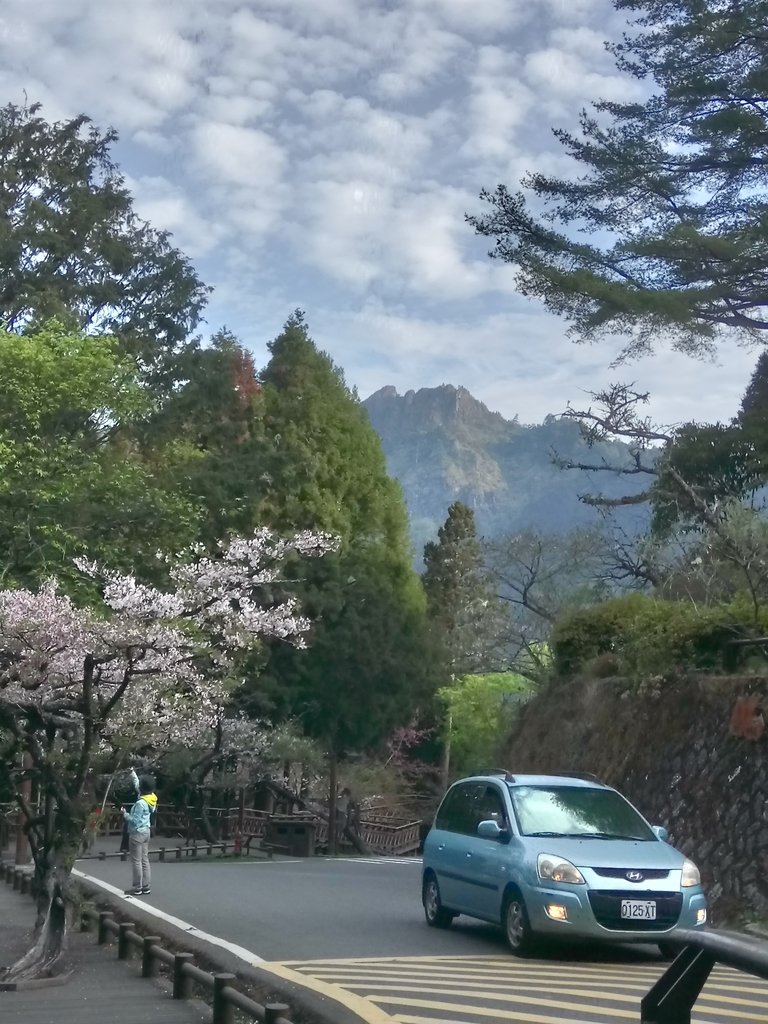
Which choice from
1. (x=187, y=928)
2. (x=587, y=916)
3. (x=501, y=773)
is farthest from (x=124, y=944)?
(x=587, y=916)

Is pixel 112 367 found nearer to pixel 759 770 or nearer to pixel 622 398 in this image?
pixel 622 398

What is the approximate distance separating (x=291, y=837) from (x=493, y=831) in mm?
24872

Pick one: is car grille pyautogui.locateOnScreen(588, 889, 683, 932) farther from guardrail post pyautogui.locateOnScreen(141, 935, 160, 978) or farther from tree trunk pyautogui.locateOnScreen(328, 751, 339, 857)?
tree trunk pyautogui.locateOnScreen(328, 751, 339, 857)

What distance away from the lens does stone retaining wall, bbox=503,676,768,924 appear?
16500 millimetres

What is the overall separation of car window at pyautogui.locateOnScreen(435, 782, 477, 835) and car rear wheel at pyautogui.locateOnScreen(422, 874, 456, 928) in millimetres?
620

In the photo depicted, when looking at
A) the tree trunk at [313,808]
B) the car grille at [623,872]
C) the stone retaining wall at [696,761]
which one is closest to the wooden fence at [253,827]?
the tree trunk at [313,808]

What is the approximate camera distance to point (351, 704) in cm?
4175

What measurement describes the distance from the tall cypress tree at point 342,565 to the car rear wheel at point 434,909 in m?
23.2

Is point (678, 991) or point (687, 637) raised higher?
point (687, 637)

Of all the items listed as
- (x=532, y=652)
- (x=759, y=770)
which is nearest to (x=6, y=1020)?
(x=759, y=770)

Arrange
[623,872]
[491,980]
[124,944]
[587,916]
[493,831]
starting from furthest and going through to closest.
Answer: [124,944] → [493,831] → [623,872] → [587,916] → [491,980]

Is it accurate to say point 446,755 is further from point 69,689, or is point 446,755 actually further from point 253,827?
point 69,689

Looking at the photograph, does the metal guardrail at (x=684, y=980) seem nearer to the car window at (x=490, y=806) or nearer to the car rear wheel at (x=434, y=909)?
the car window at (x=490, y=806)

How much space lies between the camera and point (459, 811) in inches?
562
